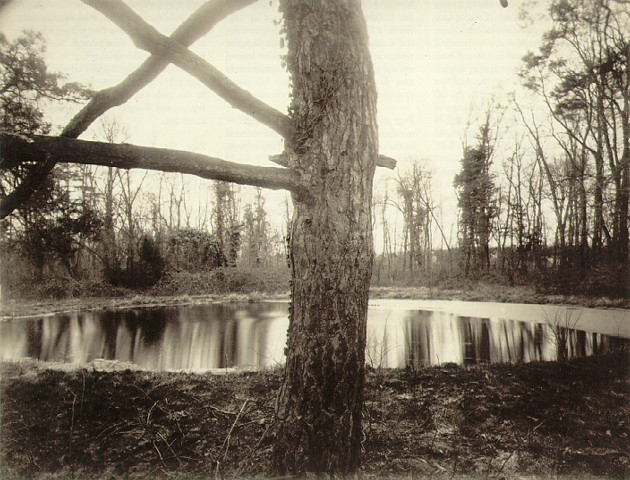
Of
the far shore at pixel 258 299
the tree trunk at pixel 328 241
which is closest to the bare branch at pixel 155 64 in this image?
the tree trunk at pixel 328 241

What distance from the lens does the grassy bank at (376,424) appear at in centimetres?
→ 346

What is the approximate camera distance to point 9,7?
8.84 feet

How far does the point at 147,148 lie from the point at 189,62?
0.50m

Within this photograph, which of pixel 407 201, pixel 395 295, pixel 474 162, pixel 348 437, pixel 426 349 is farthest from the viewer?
pixel 407 201

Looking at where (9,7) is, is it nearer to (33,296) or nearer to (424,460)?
(424,460)

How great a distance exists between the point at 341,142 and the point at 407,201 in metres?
38.6

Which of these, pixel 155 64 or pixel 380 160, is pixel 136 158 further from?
pixel 380 160

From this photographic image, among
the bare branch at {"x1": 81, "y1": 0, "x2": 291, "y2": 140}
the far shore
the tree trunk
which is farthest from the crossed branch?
the far shore

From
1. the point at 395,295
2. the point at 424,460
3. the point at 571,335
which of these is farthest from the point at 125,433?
the point at 395,295

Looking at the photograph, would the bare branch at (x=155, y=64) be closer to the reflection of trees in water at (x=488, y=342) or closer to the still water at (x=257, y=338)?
the still water at (x=257, y=338)

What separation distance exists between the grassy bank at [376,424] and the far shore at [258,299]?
1226 cm

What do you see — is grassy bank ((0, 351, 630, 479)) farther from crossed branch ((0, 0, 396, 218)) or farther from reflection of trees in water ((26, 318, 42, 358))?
reflection of trees in water ((26, 318, 42, 358))

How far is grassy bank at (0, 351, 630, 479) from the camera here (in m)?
3.46

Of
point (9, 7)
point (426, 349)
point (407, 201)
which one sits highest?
point (407, 201)
